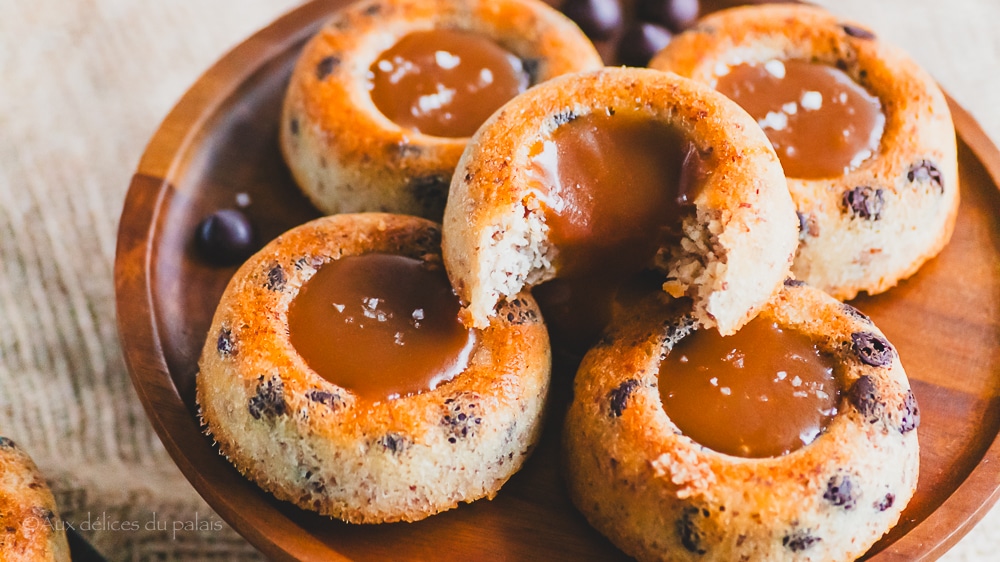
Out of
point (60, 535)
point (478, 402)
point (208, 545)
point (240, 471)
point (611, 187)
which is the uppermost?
point (611, 187)

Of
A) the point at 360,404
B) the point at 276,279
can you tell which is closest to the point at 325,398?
the point at 360,404

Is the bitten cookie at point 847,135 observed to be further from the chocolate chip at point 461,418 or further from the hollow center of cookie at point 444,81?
the chocolate chip at point 461,418

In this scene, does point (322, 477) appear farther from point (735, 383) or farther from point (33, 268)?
point (33, 268)

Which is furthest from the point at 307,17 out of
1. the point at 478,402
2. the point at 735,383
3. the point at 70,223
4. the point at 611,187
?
the point at 735,383

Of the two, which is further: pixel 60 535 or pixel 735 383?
pixel 60 535

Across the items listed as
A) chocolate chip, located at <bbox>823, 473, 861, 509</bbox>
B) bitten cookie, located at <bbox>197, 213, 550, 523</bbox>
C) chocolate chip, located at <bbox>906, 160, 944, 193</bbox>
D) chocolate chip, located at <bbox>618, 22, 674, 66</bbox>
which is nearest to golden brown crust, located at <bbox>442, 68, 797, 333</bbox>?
bitten cookie, located at <bbox>197, 213, 550, 523</bbox>
